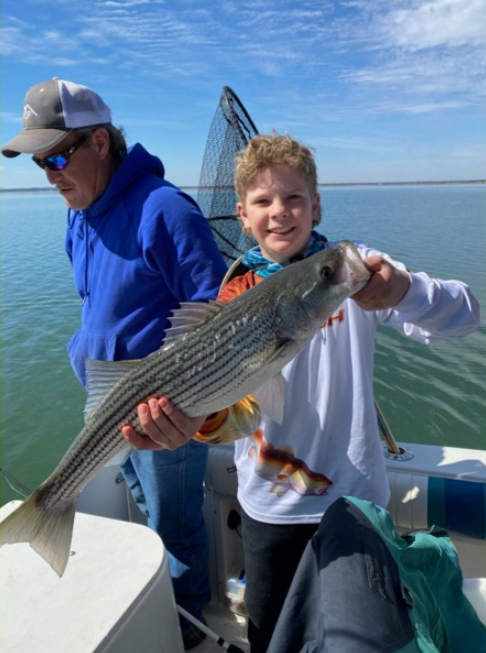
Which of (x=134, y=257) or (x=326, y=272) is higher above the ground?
(x=326, y=272)

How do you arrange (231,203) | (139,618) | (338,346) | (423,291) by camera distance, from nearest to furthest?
1. (423,291)
2. (139,618)
3. (338,346)
4. (231,203)

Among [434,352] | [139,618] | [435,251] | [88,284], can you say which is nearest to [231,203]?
[88,284]

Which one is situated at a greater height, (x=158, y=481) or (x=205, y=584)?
(x=158, y=481)

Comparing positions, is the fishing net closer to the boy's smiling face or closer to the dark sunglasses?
the dark sunglasses

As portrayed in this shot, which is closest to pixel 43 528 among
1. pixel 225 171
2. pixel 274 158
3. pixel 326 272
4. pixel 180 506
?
pixel 180 506

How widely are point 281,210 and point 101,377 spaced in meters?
1.26

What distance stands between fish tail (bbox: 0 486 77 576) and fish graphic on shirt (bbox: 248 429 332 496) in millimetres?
1017

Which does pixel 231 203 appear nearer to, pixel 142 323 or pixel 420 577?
pixel 142 323

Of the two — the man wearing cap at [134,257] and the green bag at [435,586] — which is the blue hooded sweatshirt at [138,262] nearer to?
the man wearing cap at [134,257]

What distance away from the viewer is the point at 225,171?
576 centimetres

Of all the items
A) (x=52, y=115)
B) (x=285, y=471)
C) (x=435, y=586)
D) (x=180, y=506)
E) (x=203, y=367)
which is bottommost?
(x=180, y=506)

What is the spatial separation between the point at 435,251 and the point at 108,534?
788 inches

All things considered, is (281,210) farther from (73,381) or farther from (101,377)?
(73,381)

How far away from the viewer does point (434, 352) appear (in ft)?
36.0
